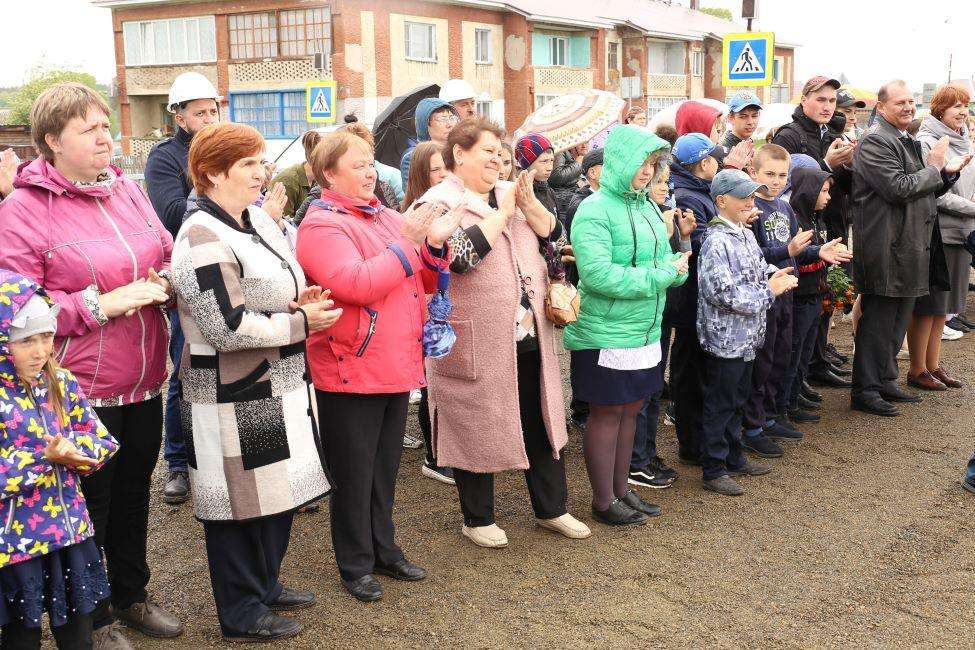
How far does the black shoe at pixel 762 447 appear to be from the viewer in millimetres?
5723

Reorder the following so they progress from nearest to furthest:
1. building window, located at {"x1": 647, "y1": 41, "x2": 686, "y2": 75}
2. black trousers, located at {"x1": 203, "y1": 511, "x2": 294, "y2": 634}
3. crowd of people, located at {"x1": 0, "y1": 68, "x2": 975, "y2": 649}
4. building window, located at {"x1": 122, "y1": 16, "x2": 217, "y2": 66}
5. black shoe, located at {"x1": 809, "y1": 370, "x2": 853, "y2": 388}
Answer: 1. crowd of people, located at {"x1": 0, "y1": 68, "x2": 975, "y2": 649}
2. black trousers, located at {"x1": 203, "y1": 511, "x2": 294, "y2": 634}
3. black shoe, located at {"x1": 809, "y1": 370, "x2": 853, "y2": 388}
4. building window, located at {"x1": 122, "y1": 16, "x2": 217, "y2": 66}
5. building window, located at {"x1": 647, "y1": 41, "x2": 686, "y2": 75}

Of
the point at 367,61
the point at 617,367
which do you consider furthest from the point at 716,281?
the point at 367,61

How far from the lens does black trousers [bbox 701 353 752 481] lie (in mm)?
5086

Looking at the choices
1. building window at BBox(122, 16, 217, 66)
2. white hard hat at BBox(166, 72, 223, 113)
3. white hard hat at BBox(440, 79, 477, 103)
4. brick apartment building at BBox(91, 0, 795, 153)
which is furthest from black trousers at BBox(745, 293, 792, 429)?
building window at BBox(122, 16, 217, 66)

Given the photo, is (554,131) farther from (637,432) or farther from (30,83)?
(30,83)

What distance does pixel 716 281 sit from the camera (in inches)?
193

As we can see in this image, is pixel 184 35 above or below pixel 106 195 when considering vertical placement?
above

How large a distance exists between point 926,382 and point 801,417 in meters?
1.42

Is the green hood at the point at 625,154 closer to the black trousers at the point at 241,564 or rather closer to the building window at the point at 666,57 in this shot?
the black trousers at the point at 241,564

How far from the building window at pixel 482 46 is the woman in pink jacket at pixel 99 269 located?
3452 centimetres

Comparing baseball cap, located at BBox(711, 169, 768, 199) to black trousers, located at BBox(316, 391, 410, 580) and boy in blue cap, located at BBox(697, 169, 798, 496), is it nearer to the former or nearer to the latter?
boy in blue cap, located at BBox(697, 169, 798, 496)

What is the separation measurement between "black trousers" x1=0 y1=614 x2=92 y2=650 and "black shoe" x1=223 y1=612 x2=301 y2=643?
603 mm

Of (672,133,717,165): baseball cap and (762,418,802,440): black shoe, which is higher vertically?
(672,133,717,165): baseball cap

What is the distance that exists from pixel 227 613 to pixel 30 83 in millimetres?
62963
